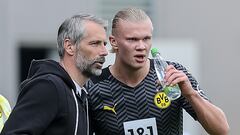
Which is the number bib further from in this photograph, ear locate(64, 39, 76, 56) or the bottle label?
ear locate(64, 39, 76, 56)

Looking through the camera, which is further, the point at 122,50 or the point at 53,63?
the point at 122,50

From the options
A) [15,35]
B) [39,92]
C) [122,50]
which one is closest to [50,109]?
[39,92]

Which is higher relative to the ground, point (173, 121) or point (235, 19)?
point (173, 121)

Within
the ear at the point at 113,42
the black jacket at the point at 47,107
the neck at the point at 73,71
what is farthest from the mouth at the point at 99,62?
the ear at the point at 113,42

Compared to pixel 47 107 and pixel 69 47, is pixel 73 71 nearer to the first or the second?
pixel 69 47

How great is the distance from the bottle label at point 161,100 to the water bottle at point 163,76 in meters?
0.14

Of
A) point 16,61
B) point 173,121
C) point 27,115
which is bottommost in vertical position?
point 16,61

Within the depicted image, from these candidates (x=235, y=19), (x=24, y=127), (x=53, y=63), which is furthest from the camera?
(x=235, y=19)

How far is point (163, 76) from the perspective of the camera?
5.22 metres

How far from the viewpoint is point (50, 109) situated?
14.6 ft

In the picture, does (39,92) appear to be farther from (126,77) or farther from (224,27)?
(224,27)

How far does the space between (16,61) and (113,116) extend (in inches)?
515

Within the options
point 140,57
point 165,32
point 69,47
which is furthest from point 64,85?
point 165,32

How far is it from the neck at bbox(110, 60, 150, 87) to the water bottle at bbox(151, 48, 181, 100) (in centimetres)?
9
